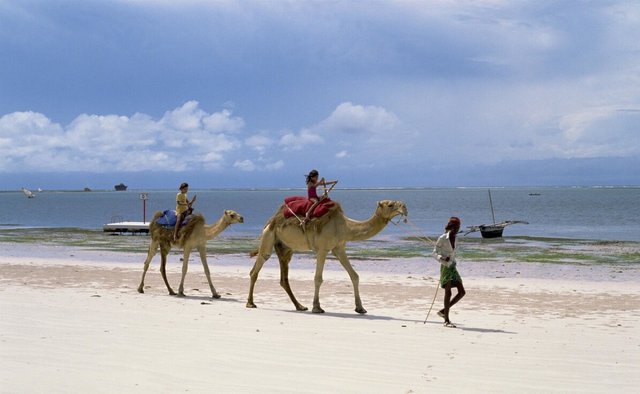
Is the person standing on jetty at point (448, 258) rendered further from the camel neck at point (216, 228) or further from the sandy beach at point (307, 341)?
the camel neck at point (216, 228)

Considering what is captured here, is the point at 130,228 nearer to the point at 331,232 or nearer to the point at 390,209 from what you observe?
the point at 331,232

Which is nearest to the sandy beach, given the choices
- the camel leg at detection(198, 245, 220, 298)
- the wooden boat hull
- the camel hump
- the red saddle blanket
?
the camel leg at detection(198, 245, 220, 298)

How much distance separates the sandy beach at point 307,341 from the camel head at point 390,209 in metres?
1.93

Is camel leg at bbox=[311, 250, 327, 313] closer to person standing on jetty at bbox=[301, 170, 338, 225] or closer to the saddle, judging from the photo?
person standing on jetty at bbox=[301, 170, 338, 225]

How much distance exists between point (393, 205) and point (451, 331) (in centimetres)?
274

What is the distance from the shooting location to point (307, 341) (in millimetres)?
9562

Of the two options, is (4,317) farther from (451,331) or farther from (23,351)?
(451,331)

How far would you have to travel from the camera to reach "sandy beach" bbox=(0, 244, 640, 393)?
7.25 m

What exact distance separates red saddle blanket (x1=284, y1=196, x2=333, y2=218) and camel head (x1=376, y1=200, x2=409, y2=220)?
3.47ft

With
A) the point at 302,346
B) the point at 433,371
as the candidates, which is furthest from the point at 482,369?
the point at 302,346

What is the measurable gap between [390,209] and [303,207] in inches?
71.1

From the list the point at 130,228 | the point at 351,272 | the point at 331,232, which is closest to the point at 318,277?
the point at 351,272

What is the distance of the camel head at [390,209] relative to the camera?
1262cm

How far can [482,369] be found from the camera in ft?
26.6
